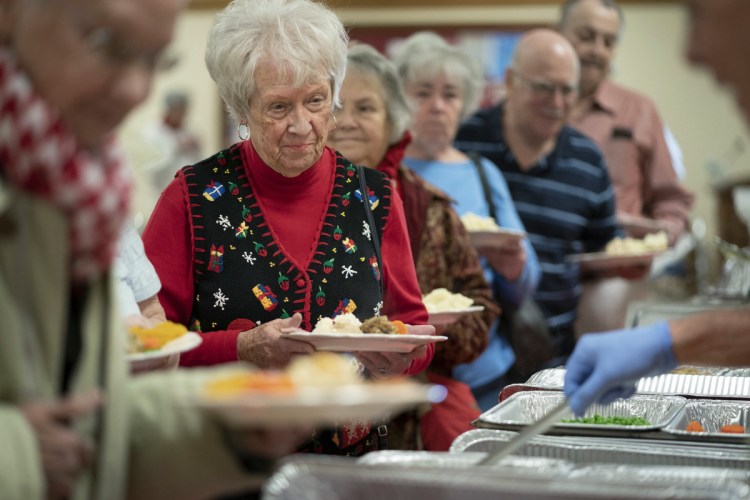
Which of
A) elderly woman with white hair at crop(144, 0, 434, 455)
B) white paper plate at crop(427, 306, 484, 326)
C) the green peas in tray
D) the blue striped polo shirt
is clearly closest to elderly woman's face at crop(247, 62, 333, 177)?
elderly woman with white hair at crop(144, 0, 434, 455)

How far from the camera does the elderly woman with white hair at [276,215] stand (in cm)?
257

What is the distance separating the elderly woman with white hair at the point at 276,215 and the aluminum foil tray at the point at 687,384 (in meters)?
0.36

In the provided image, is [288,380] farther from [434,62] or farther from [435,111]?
[434,62]

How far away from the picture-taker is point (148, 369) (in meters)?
1.95

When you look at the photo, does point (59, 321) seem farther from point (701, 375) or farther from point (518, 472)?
point (701, 375)

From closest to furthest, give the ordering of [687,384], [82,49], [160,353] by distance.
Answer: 1. [82,49]
2. [160,353]
3. [687,384]

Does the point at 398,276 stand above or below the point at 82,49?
below

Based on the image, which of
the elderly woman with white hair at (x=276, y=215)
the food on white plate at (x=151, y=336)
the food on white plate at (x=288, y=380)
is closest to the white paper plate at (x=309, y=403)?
the food on white plate at (x=288, y=380)

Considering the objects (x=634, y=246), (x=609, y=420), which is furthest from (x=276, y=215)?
(x=634, y=246)

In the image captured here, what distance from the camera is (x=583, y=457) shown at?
220cm

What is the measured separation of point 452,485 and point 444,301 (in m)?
1.67

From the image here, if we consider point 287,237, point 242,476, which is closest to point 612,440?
point 287,237

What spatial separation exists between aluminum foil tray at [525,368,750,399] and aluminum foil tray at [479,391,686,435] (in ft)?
0.48

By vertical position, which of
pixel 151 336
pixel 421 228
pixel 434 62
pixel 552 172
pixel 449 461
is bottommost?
pixel 449 461
